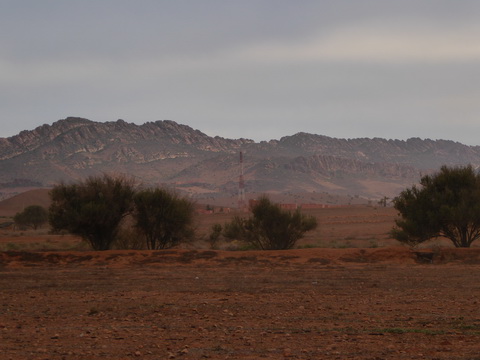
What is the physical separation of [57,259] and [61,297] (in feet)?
52.4

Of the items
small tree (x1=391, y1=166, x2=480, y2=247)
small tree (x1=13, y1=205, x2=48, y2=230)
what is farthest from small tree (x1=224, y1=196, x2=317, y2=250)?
small tree (x1=13, y1=205, x2=48, y2=230)

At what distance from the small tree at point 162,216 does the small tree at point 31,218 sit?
49.8 meters

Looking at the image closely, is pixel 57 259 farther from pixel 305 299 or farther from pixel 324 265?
pixel 305 299

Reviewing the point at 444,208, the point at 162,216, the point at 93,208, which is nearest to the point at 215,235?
the point at 162,216

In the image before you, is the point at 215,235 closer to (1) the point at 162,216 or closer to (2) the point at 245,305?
(1) the point at 162,216

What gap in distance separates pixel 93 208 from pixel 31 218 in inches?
2107

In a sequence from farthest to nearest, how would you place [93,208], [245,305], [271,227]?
[271,227] < [93,208] < [245,305]

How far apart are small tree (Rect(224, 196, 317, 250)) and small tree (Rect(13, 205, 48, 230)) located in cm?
5054

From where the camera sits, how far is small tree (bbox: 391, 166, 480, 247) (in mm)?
36594

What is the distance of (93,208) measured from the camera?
37.5 metres

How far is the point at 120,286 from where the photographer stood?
2298 centimetres

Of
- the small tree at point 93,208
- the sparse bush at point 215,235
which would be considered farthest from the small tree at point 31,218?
the small tree at point 93,208

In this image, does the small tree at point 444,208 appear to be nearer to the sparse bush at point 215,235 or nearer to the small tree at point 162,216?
the small tree at point 162,216

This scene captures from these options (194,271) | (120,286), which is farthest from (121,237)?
(120,286)
